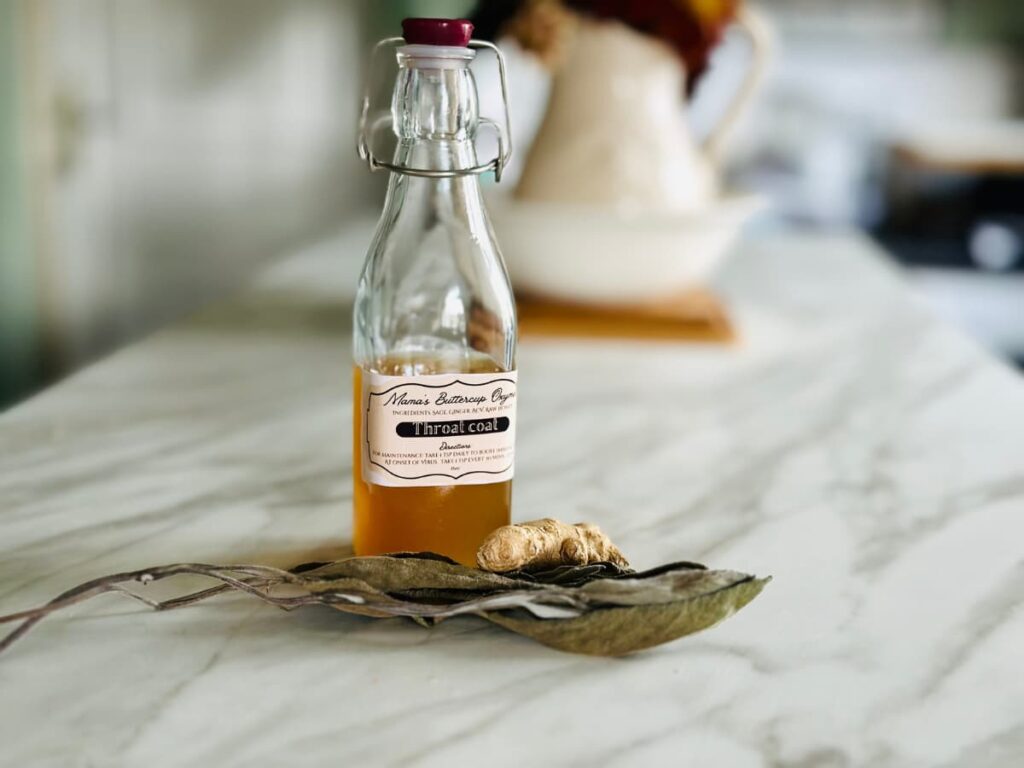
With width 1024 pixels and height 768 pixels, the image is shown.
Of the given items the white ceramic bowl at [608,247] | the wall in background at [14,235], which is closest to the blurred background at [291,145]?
the wall in background at [14,235]

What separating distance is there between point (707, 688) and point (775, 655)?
5 cm

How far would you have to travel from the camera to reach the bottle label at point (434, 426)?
511 mm

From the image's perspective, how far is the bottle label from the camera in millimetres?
511

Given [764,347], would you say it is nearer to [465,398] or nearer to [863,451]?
[863,451]

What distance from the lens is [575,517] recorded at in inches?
25.6

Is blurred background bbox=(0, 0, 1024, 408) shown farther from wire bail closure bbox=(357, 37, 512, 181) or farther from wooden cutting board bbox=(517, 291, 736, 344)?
wire bail closure bbox=(357, 37, 512, 181)

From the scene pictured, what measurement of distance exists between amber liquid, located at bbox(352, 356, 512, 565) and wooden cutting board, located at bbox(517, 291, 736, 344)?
55cm

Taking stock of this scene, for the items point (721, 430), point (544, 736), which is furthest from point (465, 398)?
point (721, 430)

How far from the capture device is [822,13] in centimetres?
322

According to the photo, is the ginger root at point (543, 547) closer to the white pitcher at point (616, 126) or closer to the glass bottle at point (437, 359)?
the glass bottle at point (437, 359)

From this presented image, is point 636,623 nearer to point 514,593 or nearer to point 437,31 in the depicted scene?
point 514,593

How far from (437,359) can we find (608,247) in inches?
19.7

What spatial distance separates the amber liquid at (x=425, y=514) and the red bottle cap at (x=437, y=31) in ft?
0.53

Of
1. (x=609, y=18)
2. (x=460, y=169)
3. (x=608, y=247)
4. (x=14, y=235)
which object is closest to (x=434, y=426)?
(x=460, y=169)
